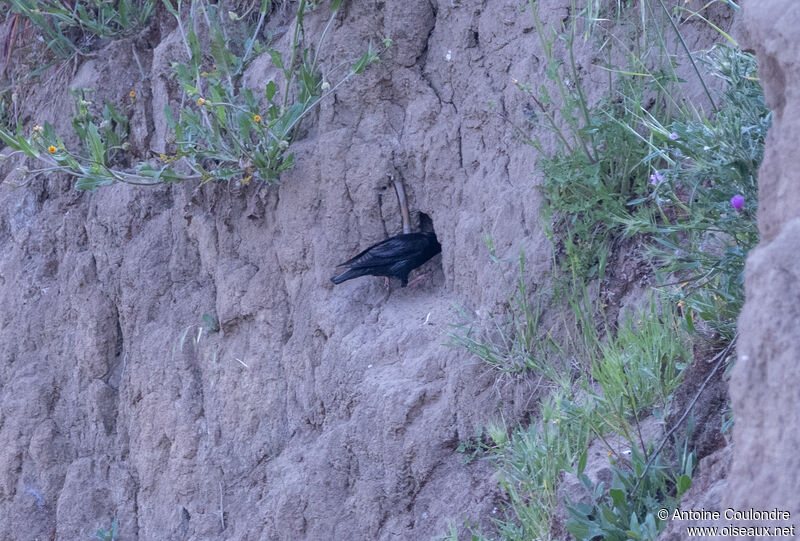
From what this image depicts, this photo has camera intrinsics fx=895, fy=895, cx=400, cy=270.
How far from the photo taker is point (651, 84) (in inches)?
155

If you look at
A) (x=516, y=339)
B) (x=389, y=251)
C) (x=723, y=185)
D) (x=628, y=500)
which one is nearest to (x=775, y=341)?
(x=628, y=500)

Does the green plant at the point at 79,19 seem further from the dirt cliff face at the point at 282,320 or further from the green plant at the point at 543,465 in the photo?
the green plant at the point at 543,465

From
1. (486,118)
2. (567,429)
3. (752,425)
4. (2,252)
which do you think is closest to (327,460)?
(567,429)

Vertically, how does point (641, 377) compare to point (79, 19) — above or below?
below

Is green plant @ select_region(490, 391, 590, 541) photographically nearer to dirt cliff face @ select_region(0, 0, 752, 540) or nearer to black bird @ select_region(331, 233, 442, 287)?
dirt cliff face @ select_region(0, 0, 752, 540)

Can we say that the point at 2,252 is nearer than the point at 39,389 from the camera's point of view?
No

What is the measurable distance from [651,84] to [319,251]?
6.33 feet

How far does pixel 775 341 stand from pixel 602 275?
2.05 m

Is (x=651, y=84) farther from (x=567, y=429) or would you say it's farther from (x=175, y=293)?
(x=175, y=293)

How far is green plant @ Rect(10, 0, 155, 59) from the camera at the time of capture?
5.82m

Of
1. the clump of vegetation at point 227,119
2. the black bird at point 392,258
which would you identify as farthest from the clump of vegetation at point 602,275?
the clump of vegetation at point 227,119

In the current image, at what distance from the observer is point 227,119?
4812mm

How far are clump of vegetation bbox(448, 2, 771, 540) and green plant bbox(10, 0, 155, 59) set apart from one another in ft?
10.1

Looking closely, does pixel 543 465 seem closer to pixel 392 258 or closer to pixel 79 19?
pixel 392 258
